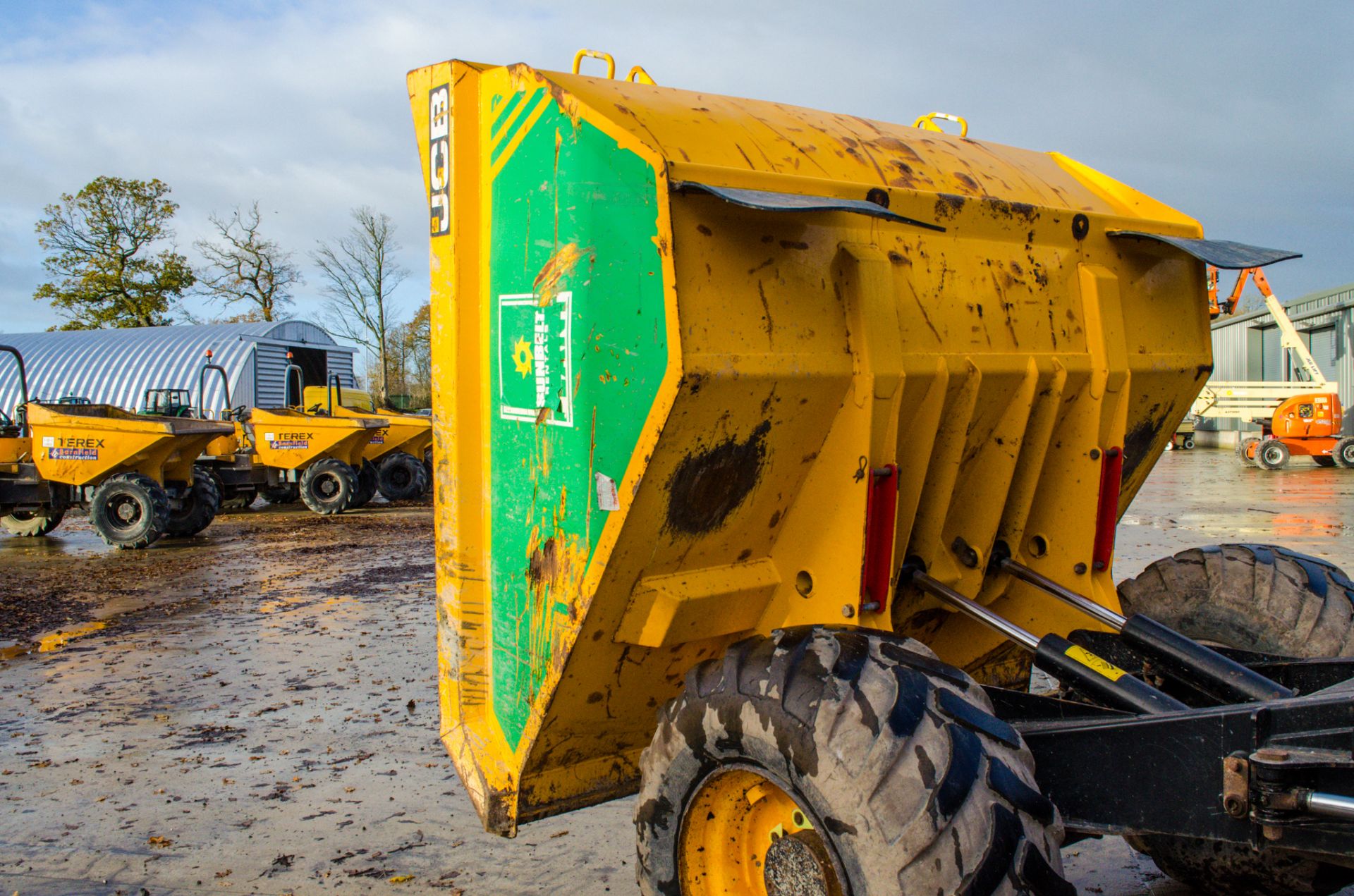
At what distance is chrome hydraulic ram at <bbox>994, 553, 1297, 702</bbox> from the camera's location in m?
2.48

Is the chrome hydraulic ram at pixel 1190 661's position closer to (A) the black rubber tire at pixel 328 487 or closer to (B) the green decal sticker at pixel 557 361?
(B) the green decal sticker at pixel 557 361

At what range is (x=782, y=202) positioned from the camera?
2.32m

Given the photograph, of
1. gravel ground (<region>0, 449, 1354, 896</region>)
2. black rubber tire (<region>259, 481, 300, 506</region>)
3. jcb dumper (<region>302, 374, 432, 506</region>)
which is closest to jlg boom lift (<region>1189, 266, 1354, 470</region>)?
gravel ground (<region>0, 449, 1354, 896</region>)

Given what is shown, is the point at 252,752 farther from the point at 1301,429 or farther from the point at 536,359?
the point at 1301,429

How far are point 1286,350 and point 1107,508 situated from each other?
112ft

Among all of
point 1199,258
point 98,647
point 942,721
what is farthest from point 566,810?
point 98,647

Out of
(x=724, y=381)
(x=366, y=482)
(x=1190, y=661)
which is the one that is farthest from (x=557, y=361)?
(x=366, y=482)

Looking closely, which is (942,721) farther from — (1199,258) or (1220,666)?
(1199,258)

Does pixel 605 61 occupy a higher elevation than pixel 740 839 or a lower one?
higher

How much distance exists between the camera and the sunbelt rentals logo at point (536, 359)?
Result: 8.79 ft

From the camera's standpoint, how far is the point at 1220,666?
255cm

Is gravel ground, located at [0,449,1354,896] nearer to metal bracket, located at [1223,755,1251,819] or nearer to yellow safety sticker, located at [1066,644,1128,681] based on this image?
yellow safety sticker, located at [1066,644,1128,681]

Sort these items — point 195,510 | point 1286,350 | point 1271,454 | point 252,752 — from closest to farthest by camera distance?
point 252,752 → point 195,510 → point 1271,454 → point 1286,350

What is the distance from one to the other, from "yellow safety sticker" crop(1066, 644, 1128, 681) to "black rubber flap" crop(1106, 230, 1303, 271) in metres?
1.22
